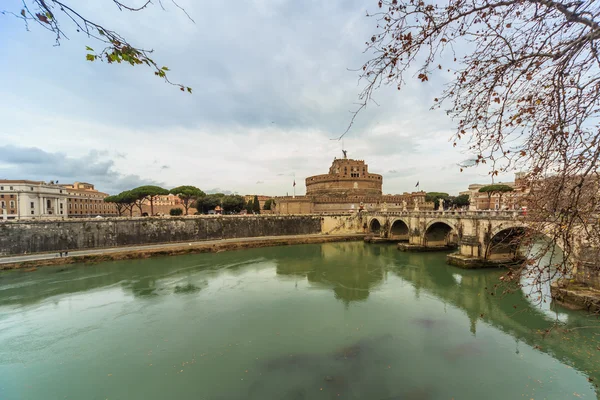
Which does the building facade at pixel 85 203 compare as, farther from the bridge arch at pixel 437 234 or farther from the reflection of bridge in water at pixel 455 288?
the bridge arch at pixel 437 234

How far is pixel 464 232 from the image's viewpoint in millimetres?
17641

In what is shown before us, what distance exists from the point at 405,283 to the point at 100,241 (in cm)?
2531

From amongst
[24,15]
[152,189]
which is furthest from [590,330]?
[152,189]

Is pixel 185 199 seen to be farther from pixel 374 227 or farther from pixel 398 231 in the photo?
Answer: pixel 398 231

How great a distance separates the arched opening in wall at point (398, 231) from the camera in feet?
93.5

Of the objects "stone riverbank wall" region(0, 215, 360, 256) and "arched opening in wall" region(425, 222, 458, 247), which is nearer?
"stone riverbank wall" region(0, 215, 360, 256)

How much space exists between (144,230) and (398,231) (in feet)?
83.1

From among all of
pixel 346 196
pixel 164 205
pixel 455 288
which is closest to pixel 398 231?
pixel 346 196

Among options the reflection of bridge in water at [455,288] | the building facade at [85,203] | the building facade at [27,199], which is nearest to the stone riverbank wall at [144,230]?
the reflection of bridge in water at [455,288]

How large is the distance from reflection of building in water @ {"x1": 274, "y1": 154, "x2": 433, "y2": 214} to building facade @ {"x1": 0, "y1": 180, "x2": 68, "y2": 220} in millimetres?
30564

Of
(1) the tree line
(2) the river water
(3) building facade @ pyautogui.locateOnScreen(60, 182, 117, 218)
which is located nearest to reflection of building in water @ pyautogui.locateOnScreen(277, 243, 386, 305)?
(2) the river water

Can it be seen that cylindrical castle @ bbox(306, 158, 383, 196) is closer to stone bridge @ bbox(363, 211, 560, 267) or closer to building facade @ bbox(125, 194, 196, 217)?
stone bridge @ bbox(363, 211, 560, 267)

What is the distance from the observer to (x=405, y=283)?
47.1ft

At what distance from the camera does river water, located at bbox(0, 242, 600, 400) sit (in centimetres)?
618
